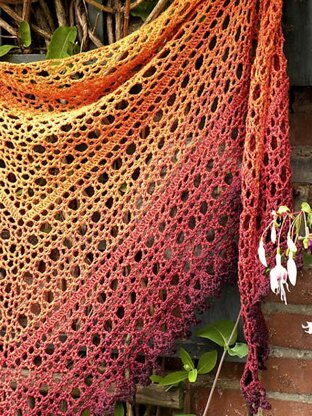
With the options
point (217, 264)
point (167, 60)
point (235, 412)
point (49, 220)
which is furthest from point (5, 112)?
point (235, 412)

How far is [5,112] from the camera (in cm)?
127

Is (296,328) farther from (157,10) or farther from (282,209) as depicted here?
(157,10)

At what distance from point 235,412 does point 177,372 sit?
142 millimetres

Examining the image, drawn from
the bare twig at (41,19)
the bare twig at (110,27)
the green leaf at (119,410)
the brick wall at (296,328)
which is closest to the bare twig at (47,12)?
the bare twig at (41,19)

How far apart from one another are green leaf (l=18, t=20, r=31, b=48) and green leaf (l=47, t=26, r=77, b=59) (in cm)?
7

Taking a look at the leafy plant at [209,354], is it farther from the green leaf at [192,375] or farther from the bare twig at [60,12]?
the bare twig at [60,12]

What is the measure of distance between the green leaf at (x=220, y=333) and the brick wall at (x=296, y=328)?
0.08m

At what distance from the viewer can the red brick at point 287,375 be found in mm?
1283

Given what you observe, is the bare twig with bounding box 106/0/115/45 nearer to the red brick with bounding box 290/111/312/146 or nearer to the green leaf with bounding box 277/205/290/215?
the red brick with bounding box 290/111/312/146

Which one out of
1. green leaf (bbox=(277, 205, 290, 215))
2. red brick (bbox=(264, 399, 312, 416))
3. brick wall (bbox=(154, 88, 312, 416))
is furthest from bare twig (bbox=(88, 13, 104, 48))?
red brick (bbox=(264, 399, 312, 416))

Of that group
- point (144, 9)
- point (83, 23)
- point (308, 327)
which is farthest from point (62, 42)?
point (308, 327)

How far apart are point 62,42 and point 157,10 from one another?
0.19 metres

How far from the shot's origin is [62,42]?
4.34ft

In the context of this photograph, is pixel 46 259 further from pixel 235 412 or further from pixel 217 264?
pixel 235 412
